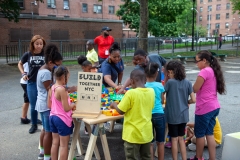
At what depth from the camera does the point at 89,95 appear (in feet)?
10.9

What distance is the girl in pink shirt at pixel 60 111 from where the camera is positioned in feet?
10.4

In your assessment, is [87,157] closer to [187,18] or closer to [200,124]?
[200,124]

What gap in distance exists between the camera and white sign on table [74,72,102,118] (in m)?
3.29

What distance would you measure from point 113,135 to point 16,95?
15.4 feet

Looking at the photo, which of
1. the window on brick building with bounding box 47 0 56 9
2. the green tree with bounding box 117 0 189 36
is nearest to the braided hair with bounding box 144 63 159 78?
the green tree with bounding box 117 0 189 36

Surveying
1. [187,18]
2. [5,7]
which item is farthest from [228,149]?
[187,18]

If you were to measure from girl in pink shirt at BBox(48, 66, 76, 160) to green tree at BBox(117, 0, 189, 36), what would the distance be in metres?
24.5

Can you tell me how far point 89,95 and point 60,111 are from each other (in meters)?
0.40

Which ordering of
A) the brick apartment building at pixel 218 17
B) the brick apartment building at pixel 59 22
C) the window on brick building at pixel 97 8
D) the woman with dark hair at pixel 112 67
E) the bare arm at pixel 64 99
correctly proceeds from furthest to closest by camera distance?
the brick apartment building at pixel 218 17 → the window on brick building at pixel 97 8 → the brick apartment building at pixel 59 22 → the woman with dark hair at pixel 112 67 → the bare arm at pixel 64 99

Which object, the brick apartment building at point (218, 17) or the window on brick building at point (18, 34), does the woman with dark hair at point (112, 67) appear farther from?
the brick apartment building at point (218, 17)

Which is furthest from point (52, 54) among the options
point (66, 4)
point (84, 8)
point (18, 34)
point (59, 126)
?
point (84, 8)

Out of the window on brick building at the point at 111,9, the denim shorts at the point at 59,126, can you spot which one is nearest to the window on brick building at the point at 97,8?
the window on brick building at the point at 111,9

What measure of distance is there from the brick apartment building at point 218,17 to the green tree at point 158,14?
51946 mm

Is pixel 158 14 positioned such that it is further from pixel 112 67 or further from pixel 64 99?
pixel 64 99
